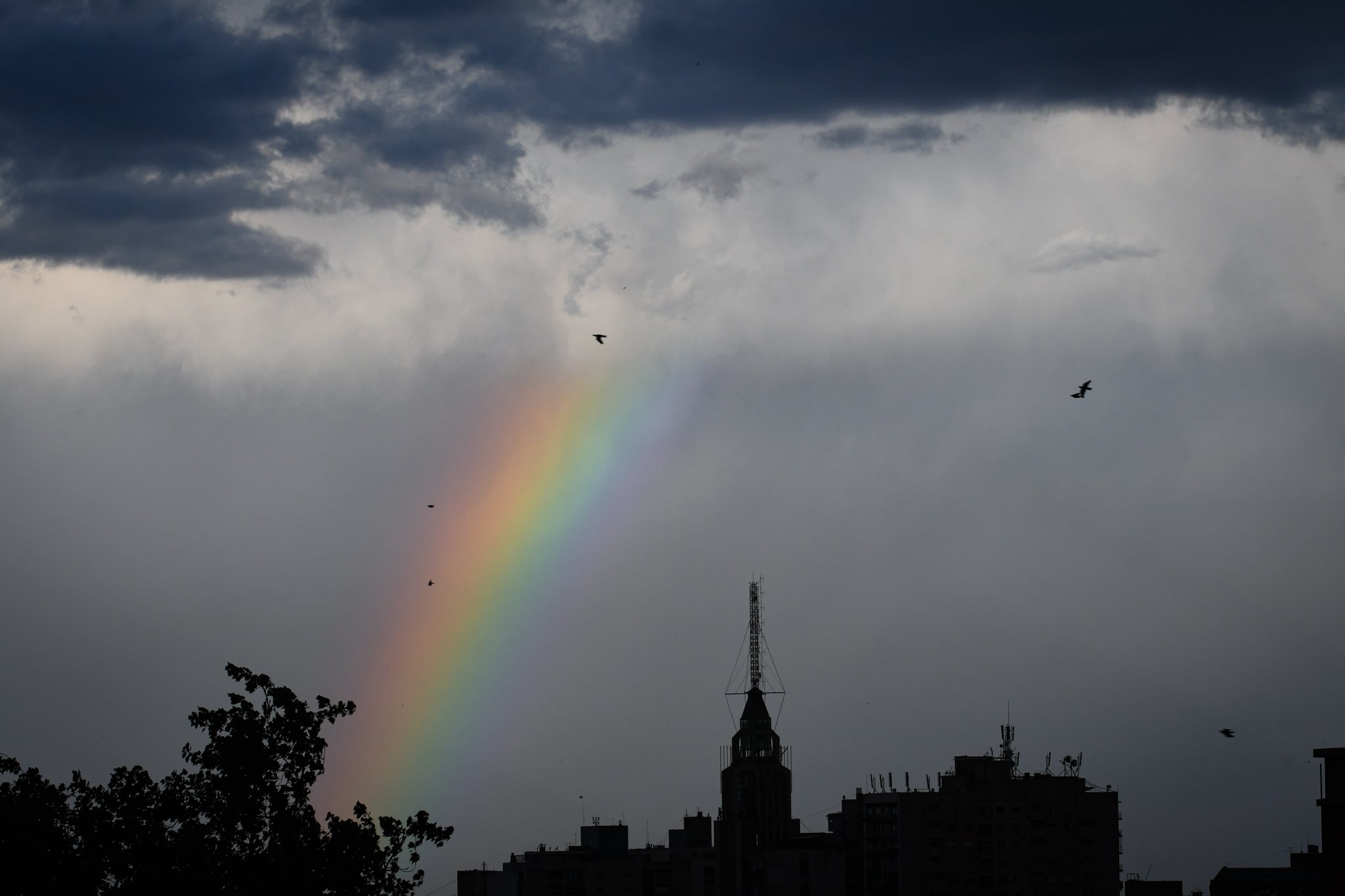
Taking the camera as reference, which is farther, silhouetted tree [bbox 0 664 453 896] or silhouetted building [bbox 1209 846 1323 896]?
silhouetted building [bbox 1209 846 1323 896]

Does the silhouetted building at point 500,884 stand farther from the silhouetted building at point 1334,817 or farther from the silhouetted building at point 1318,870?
the silhouetted building at point 1334,817

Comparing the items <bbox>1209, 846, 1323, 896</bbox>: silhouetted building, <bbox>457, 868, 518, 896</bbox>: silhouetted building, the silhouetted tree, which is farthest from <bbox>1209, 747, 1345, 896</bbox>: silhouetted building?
<bbox>457, 868, 518, 896</bbox>: silhouetted building

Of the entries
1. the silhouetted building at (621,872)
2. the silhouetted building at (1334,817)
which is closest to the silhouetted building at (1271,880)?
the silhouetted building at (621,872)

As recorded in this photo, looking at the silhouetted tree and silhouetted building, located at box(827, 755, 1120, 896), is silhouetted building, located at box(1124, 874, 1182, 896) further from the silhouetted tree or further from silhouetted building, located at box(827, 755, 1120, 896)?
the silhouetted tree

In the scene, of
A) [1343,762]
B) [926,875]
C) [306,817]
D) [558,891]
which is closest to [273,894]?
[306,817]

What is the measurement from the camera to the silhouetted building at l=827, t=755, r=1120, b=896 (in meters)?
169

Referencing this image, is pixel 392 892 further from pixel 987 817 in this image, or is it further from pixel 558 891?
pixel 558 891

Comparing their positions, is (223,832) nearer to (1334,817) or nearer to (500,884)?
(1334,817)

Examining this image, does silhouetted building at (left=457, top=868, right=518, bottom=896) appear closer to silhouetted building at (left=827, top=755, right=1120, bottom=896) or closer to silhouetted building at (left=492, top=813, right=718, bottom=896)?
silhouetted building at (left=492, top=813, right=718, bottom=896)

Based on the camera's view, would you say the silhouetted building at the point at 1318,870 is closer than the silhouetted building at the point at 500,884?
Yes

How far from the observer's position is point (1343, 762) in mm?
61812

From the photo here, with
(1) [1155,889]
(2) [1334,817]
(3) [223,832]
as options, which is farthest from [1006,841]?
(3) [223,832]

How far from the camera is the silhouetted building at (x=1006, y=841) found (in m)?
169

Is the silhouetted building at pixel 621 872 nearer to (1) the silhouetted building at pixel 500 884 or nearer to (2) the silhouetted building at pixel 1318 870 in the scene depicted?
(1) the silhouetted building at pixel 500 884
